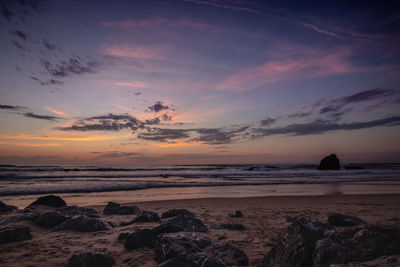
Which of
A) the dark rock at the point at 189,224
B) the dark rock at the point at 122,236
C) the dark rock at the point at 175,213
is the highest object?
the dark rock at the point at 189,224

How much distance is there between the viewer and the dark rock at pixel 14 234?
5305 mm

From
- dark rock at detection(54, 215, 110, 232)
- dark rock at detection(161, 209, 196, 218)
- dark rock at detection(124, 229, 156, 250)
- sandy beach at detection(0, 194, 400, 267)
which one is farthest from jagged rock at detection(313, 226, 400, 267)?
dark rock at detection(54, 215, 110, 232)

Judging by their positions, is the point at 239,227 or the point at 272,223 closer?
the point at 239,227

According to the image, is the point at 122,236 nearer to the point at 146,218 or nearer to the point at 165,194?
the point at 146,218

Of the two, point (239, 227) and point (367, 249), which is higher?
point (367, 249)

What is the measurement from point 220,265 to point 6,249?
4.56 m

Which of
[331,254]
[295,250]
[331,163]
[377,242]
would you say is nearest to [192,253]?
[295,250]

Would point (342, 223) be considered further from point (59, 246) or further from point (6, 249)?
point (6, 249)

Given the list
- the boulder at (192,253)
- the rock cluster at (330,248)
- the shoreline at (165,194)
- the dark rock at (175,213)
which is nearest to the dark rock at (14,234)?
the boulder at (192,253)

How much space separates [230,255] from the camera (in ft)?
14.7

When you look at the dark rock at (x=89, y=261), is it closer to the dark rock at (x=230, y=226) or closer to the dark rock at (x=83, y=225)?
the dark rock at (x=83, y=225)

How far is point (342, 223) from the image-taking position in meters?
6.86

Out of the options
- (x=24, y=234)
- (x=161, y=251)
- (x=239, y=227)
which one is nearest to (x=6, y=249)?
(x=24, y=234)

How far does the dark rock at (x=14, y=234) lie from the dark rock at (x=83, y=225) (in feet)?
2.44
